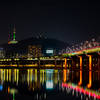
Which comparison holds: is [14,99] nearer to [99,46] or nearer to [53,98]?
[53,98]

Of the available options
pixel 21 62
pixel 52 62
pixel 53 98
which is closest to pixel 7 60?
pixel 21 62

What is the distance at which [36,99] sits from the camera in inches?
641

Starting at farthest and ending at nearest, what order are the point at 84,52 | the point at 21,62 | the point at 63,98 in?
the point at 21,62, the point at 84,52, the point at 63,98

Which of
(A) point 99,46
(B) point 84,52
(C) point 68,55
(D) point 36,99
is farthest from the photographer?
(C) point 68,55

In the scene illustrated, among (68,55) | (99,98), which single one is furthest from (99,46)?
(99,98)

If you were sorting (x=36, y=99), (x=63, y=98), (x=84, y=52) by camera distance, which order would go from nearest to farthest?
(x=36, y=99) → (x=63, y=98) → (x=84, y=52)

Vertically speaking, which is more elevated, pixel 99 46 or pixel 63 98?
pixel 99 46

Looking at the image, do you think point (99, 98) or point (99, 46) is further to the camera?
point (99, 46)

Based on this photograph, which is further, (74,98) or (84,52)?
(84,52)

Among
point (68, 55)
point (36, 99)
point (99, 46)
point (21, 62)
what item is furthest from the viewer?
point (21, 62)

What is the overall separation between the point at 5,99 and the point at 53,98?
11.2 feet

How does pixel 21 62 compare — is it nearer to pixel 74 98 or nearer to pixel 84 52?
pixel 84 52

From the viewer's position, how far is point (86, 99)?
650 inches

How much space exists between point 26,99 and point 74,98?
3.46 m
